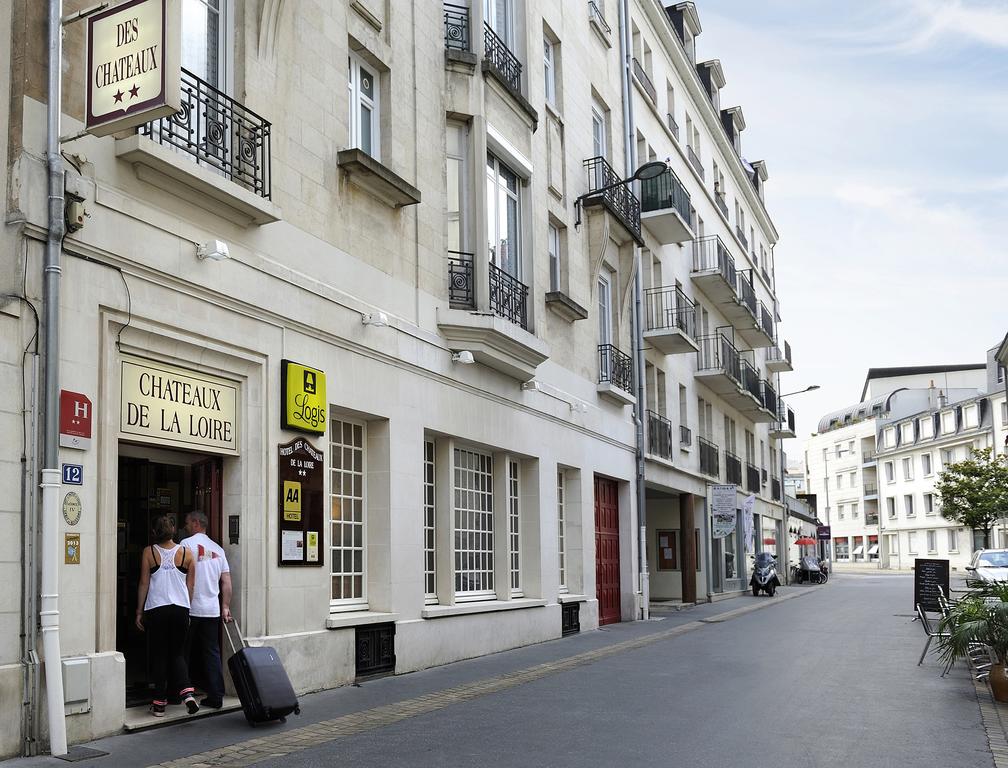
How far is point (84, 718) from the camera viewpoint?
7.84m

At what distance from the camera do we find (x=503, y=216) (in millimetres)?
16922

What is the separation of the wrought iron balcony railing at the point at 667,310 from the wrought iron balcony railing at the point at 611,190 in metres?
4.14

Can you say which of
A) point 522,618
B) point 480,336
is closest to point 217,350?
point 480,336

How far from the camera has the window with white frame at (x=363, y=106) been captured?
12.9 metres

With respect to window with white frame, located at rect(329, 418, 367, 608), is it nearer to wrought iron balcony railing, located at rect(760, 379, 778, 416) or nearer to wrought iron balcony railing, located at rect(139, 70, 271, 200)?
wrought iron balcony railing, located at rect(139, 70, 271, 200)

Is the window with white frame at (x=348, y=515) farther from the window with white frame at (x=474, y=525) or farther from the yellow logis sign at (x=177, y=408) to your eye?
the window with white frame at (x=474, y=525)

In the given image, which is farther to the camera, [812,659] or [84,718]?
[812,659]

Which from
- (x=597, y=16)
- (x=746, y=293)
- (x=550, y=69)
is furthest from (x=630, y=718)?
(x=746, y=293)

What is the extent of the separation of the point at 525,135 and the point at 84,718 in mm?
12216

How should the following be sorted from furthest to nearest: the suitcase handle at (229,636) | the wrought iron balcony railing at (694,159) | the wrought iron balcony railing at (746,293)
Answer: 1. the wrought iron balcony railing at (746,293)
2. the wrought iron balcony railing at (694,159)
3. the suitcase handle at (229,636)

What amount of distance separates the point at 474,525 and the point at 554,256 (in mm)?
6159

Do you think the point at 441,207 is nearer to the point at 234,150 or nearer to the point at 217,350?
the point at 234,150

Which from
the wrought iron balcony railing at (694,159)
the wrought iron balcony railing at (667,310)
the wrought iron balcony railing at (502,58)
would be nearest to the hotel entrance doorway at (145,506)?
the wrought iron balcony railing at (502,58)

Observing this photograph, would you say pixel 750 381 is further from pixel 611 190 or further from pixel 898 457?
pixel 898 457
